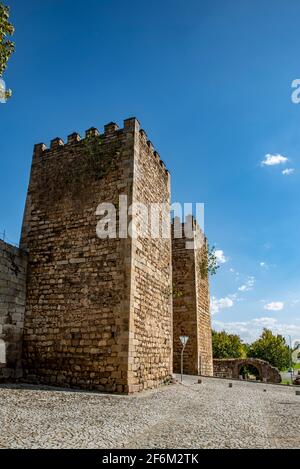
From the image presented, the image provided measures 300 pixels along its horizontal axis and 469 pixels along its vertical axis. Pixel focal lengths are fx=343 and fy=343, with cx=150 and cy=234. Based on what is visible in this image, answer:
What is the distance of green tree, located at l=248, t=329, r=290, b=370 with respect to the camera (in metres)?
41.3

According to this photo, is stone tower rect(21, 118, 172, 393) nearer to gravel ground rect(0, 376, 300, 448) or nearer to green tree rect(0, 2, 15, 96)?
gravel ground rect(0, 376, 300, 448)

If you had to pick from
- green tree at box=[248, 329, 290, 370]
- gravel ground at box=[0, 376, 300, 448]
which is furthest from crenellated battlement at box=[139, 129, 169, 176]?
green tree at box=[248, 329, 290, 370]

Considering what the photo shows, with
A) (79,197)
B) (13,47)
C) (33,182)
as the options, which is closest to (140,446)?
(13,47)

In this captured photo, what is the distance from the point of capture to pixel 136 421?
5.11 meters

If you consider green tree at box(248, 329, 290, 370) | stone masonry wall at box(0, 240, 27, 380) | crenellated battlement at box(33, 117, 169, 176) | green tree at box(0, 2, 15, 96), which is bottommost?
green tree at box(248, 329, 290, 370)

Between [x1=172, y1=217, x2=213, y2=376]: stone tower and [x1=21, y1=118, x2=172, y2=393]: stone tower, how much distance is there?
16.2 ft

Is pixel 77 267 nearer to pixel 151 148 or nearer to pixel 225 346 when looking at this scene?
pixel 151 148

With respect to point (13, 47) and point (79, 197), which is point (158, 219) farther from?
Answer: point (13, 47)

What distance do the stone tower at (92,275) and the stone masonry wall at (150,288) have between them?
29mm

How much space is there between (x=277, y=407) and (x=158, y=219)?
6323 millimetres

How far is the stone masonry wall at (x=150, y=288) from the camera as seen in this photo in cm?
Answer: 869

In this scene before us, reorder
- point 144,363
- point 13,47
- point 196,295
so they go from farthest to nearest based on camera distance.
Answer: point 196,295, point 144,363, point 13,47

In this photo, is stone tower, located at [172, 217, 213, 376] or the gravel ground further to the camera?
stone tower, located at [172, 217, 213, 376]

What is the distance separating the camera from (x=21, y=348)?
9297mm
